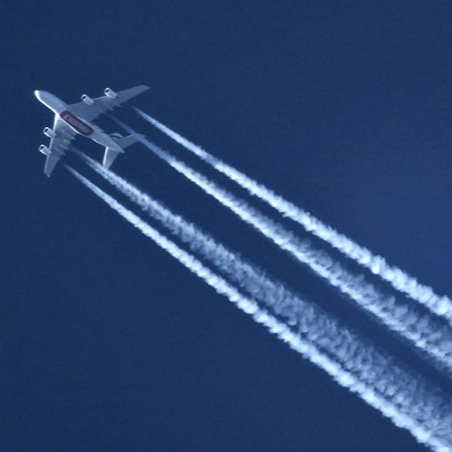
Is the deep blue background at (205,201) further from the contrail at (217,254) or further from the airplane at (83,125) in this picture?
the airplane at (83,125)

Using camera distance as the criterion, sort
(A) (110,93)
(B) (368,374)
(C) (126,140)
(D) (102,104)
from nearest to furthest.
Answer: (B) (368,374)
(A) (110,93)
(C) (126,140)
(D) (102,104)

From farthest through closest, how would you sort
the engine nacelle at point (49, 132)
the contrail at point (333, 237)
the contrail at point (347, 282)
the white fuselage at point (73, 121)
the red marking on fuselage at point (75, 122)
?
the engine nacelle at point (49, 132) → the red marking on fuselage at point (75, 122) → the white fuselage at point (73, 121) → the contrail at point (333, 237) → the contrail at point (347, 282)

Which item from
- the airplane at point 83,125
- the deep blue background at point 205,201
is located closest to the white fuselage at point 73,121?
the airplane at point 83,125

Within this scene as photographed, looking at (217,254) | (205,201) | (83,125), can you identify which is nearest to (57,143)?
(83,125)

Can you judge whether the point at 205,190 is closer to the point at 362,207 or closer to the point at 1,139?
the point at 362,207

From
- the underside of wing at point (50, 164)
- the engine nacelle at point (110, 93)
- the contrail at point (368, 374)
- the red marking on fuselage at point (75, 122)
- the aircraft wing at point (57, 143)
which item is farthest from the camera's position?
the underside of wing at point (50, 164)

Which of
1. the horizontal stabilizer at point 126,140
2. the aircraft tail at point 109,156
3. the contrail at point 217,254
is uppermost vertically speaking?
the horizontal stabilizer at point 126,140

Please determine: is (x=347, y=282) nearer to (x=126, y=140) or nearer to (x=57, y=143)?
(x=126, y=140)
